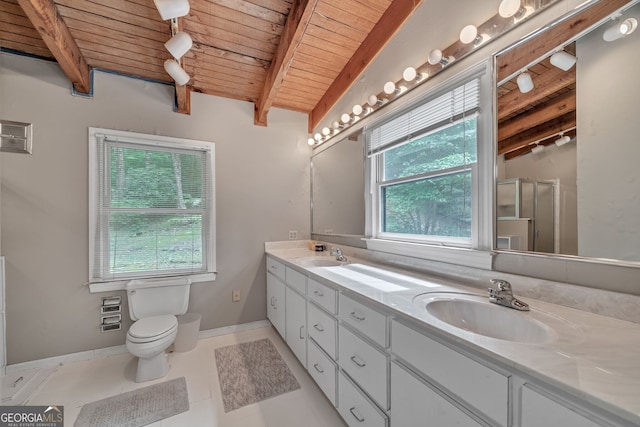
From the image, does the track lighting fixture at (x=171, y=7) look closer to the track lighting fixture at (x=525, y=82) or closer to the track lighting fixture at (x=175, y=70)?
the track lighting fixture at (x=175, y=70)

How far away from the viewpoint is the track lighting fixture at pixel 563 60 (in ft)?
3.22

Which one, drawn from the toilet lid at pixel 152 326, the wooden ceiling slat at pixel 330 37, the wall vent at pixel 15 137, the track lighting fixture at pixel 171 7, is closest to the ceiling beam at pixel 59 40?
the wall vent at pixel 15 137

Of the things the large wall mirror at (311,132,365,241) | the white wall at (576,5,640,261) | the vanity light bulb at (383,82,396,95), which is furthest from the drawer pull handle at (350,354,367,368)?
the vanity light bulb at (383,82,396,95)

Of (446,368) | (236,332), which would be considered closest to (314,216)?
(236,332)

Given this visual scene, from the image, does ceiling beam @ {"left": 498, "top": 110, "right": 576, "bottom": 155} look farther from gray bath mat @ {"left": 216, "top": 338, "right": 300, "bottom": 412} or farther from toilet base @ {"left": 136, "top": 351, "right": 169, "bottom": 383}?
toilet base @ {"left": 136, "top": 351, "right": 169, "bottom": 383}

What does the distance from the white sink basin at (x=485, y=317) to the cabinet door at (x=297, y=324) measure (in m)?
0.99

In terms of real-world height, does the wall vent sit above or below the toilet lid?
above

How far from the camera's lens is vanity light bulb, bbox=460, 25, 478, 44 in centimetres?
125

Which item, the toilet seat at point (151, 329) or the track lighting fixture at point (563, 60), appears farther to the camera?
the toilet seat at point (151, 329)

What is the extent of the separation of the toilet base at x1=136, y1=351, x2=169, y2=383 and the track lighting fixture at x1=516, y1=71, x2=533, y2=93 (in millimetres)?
2833

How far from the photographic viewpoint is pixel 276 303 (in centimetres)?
246

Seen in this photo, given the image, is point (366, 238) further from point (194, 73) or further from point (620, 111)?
point (194, 73)

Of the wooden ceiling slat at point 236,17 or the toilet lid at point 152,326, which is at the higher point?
the wooden ceiling slat at point 236,17

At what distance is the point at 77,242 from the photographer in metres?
2.11
